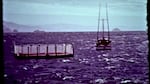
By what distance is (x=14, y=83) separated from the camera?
3.46 m

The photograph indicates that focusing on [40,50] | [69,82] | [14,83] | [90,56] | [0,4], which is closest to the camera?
[0,4]

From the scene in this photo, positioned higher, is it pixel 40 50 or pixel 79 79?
pixel 40 50

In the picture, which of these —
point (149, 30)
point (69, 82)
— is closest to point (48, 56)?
point (69, 82)

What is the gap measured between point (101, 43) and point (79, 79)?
76.8 inches

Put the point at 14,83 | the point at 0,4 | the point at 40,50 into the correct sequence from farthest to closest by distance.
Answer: the point at 40,50 < the point at 14,83 < the point at 0,4

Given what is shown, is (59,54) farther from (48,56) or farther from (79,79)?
(79,79)

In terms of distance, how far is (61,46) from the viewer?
3.96 meters

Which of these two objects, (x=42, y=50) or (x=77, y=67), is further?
(x=77, y=67)

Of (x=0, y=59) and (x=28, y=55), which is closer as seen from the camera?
(x=0, y=59)

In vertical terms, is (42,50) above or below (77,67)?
above

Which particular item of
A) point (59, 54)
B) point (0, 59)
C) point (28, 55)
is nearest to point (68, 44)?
point (59, 54)

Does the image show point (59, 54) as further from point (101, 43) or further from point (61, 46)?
point (101, 43)

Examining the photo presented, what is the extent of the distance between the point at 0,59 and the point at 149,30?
1.44 meters

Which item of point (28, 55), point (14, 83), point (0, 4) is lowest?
point (14, 83)
